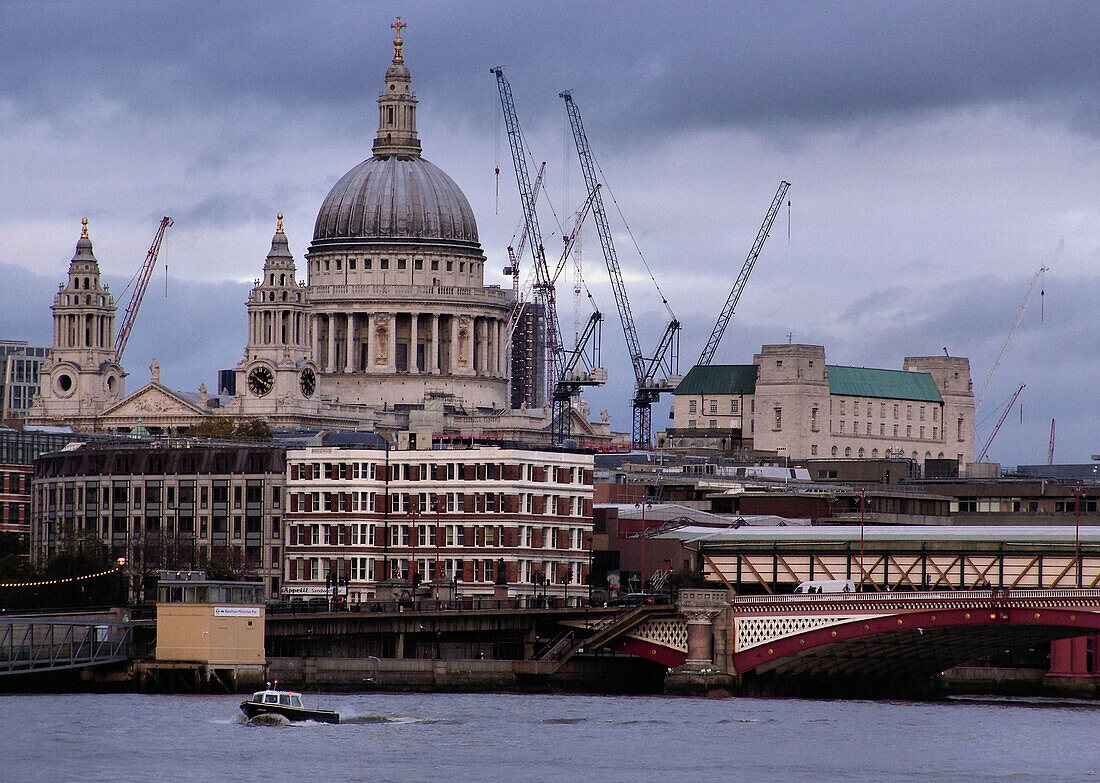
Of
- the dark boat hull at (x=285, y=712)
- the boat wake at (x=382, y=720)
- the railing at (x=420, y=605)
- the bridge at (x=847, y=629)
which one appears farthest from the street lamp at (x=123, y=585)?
the dark boat hull at (x=285, y=712)

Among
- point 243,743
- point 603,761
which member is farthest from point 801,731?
point 243,743

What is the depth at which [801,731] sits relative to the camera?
135 meters

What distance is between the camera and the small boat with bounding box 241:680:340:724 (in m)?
135

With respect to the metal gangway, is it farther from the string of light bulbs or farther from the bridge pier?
the string of light bulbs

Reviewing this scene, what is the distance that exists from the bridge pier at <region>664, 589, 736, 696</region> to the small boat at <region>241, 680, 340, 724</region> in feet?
73.3

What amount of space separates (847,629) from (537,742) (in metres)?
25.1

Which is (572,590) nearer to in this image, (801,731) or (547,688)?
(547,688)

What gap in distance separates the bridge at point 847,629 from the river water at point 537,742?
12.2 ft

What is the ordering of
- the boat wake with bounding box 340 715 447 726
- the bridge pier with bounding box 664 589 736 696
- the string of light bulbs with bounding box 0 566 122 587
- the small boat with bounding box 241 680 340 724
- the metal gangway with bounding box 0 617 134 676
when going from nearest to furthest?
the small boat with bounding box 241 680 340 724 < the boat wake with bounding box 340 715 447 726 < the metal gangway with bounding box 0 617 134 676 < the bridge pier with bounding box 664 589 736 696 < the string of light bulbs with bounding box 0 566 122 587

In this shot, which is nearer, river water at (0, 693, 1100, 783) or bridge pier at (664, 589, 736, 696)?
river water at (0, 693, 1100, 783)

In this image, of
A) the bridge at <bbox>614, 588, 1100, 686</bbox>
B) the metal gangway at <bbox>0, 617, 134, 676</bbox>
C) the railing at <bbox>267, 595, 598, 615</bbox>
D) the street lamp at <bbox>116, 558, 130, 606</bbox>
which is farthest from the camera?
the street lamp at <bbox>116, 558, 130, 606</bbox>

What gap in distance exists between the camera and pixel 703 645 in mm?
154000

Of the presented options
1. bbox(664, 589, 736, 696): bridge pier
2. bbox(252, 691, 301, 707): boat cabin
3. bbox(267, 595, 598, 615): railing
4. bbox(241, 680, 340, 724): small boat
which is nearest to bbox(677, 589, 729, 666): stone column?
bbox(664, 589, 736, 696): bridge pier

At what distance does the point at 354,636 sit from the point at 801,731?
31.0 metres
